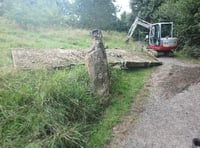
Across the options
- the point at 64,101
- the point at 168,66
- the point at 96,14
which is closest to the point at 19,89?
the point at 64,101

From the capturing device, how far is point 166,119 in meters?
5.75

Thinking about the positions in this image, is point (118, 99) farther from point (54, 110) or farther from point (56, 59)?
point (56, 59)

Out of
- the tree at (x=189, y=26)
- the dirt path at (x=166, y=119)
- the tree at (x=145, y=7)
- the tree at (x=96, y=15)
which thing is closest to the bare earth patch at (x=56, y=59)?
the dirt path at (x=166, y=119)

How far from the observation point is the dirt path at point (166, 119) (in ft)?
16.3

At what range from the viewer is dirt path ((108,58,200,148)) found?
16.3 feet

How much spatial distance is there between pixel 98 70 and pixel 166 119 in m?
2.04

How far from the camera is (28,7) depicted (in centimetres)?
2020

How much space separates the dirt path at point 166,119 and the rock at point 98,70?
905 millimetres

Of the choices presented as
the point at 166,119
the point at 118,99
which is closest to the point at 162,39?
the point at 118,99

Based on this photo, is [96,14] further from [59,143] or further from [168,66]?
[59,143]

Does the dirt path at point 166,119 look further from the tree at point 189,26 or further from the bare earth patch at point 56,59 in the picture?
the tree at point 189,26

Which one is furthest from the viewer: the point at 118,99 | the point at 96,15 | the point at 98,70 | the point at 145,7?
the point at 96,15

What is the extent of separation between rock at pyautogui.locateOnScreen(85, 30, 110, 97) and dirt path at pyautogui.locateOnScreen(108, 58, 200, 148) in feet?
2.97

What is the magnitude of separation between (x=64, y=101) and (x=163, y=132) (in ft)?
6.71
